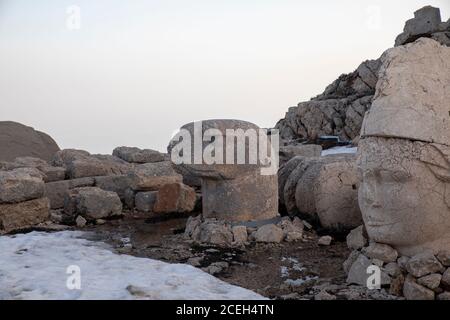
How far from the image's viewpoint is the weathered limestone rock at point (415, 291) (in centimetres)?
419

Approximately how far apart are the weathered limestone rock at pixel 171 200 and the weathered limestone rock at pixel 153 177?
0.46 metres

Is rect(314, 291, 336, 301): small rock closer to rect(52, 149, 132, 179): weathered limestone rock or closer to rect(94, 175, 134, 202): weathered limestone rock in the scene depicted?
rect(94, 175, 134, 202): weathered limestone rock

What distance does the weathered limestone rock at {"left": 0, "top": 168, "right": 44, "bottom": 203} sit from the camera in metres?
8.26

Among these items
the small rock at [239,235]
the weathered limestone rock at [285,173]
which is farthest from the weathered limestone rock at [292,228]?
the weathered limestone rock at [285,173]

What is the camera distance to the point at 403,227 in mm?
4660

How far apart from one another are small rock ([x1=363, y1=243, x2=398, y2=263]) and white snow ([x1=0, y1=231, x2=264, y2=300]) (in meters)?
1.29

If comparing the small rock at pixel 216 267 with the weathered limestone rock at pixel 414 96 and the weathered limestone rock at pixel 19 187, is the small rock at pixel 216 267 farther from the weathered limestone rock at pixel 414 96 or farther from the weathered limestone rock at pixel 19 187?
the weathered limestone rock at pixel 19 187

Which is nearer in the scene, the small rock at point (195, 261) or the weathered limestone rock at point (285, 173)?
the small rock at point (195, 261)

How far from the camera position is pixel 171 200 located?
10047 mm

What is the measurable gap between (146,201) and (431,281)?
6.91 m

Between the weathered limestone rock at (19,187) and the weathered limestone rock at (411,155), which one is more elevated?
the weathered limestone rock at (411,155)

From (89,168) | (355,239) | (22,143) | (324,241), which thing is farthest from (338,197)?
(22,143)

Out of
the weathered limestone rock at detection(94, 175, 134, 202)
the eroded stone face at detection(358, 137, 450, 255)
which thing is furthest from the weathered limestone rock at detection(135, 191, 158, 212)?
the eroded stone face at detection(358, 137, 450, 255)
